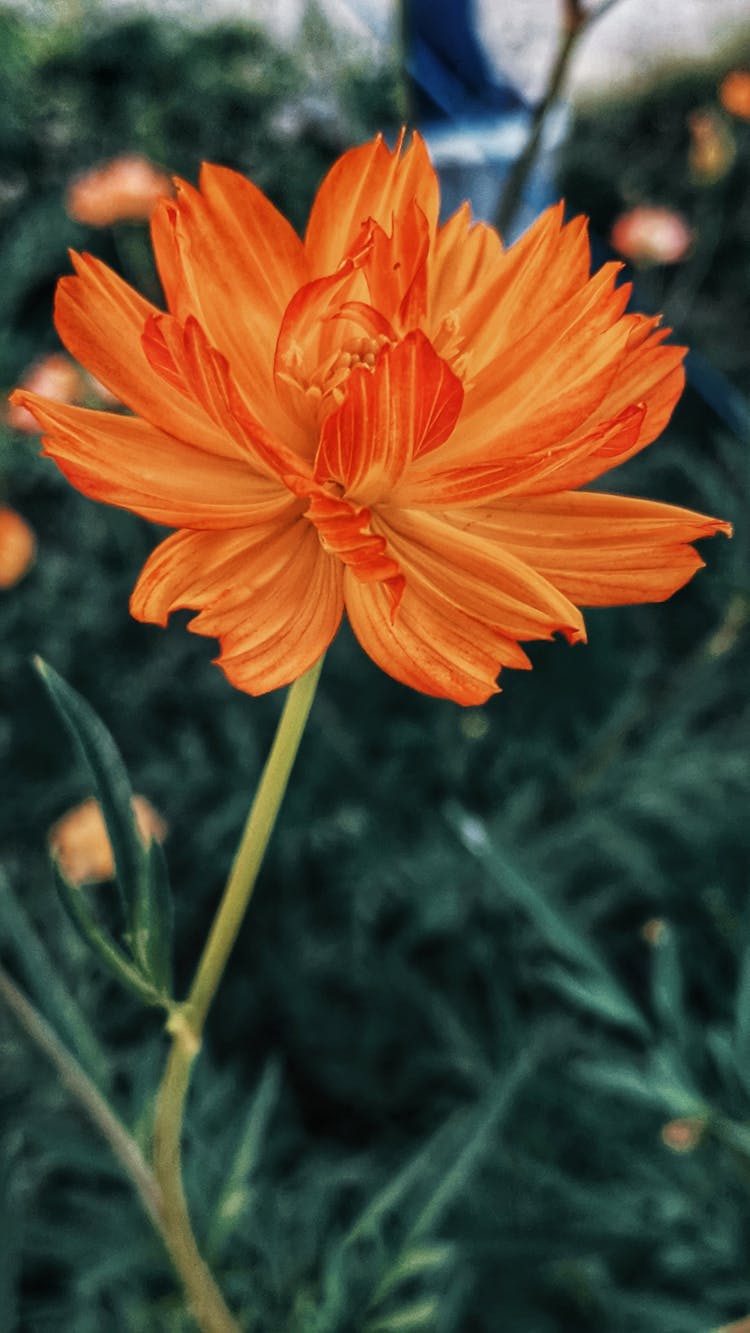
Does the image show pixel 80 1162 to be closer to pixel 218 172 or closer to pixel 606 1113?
pixel 606 1113

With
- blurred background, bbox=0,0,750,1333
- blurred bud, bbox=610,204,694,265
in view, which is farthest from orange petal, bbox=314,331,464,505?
blurred bud, bbox=610,204,694,265

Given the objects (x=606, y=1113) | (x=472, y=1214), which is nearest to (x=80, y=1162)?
(x=472, y=1214)

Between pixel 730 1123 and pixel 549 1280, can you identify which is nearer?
pixel 730 1123

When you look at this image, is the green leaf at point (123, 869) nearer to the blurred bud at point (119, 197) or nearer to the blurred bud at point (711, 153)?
the blurred bud at point (119, 197)

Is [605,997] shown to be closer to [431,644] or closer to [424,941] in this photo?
[431,644]

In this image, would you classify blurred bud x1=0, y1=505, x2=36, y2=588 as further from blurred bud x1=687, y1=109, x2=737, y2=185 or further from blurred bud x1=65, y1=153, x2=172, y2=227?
blurred bud x1=687, y1=109, x2=737, y2=185

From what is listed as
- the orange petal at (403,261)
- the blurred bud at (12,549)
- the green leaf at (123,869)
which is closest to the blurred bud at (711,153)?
the blurred bud at (12,549)

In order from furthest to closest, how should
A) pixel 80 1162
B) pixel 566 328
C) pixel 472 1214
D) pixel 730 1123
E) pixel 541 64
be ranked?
pixel 541 64 → pixel 472 1214 → pixel 80 1162 → pixel 730 1123 → pixel 566 328
